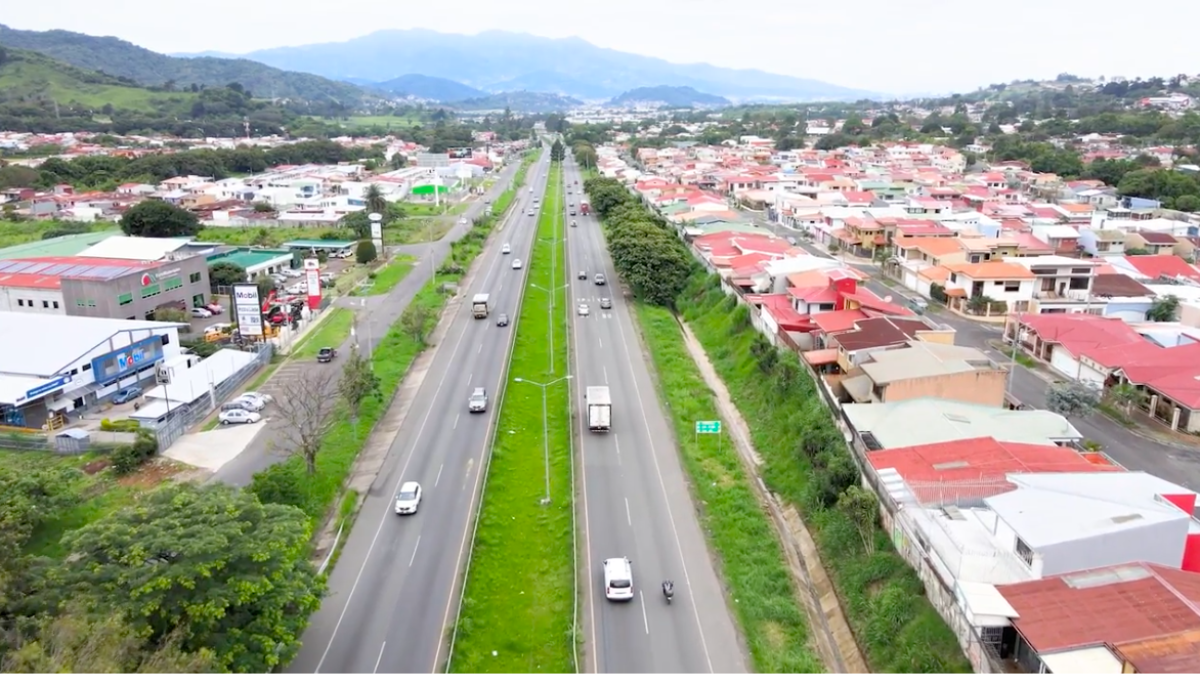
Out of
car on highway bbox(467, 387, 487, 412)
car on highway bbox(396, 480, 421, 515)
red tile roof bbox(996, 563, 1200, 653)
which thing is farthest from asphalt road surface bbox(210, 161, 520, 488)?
red tile roof bbox(996, 563, 1200, 653)

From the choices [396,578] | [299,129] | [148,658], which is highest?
[299,129]

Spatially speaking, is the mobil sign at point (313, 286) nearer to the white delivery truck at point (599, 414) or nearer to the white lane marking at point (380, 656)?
the white delivery truck at point (599, 414)

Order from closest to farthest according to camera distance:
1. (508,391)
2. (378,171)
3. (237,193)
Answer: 1. (508,391)
2. (237,193)
3. (378,171)

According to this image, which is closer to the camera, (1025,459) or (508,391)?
(1025,459)

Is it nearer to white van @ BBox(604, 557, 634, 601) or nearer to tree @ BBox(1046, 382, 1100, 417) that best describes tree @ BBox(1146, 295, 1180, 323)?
tree @ BBox(1046, 382, 1100, 417)

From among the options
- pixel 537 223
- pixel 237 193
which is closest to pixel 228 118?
pixel 237 193

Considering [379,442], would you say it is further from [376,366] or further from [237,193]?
[237,193]
